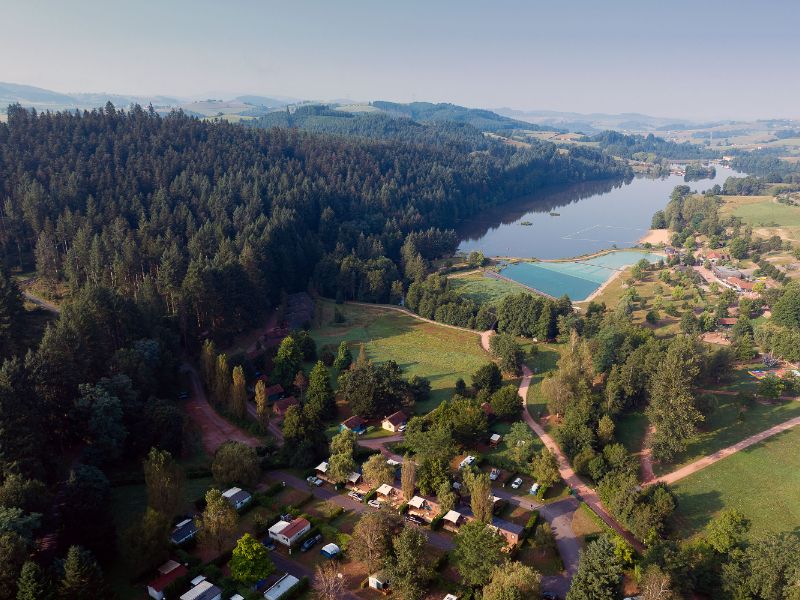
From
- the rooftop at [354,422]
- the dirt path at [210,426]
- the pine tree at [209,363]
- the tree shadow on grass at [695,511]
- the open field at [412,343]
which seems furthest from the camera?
the open field at [412,343]

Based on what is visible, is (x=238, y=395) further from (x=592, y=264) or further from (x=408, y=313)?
(x=592, y=264)

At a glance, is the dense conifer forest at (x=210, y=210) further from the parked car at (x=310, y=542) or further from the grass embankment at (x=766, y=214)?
the grass embankment at (x=766, y=214)

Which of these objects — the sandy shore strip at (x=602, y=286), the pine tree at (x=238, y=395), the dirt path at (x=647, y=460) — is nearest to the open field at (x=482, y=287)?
the sandy shore strip at (x=602, y=286)

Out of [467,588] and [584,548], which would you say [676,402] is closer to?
[584,548]

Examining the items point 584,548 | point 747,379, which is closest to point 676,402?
point 584,548

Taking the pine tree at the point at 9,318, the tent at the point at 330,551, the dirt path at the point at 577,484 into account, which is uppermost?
the pine tree at the point at 9,318

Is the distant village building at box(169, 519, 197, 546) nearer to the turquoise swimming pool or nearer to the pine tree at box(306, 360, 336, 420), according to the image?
the pine tree at box(306, 360, 336, 420)
